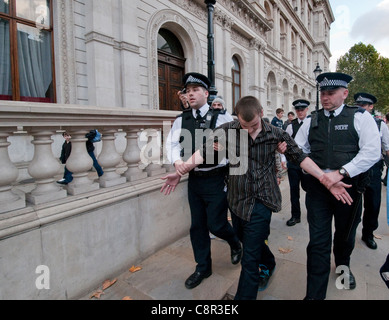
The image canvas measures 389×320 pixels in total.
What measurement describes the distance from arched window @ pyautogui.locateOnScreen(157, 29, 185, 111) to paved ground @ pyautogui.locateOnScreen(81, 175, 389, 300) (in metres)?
7.67

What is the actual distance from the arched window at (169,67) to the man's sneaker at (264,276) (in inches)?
327

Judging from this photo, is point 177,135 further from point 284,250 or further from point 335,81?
point 284,250

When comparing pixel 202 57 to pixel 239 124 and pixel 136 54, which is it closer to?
pixel 136 54

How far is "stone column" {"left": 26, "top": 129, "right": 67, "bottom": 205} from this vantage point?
222cm

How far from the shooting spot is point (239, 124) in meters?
2.20

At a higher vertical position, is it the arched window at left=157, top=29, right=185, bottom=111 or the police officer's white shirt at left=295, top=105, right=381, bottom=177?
the arched window at left=157, top=29, right=185, bottom=111

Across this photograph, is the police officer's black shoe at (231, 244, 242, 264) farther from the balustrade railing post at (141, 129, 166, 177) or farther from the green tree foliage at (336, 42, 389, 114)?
the green tree foliage at (336, 42, 389, 114)

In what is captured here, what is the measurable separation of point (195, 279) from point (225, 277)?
1.26 ft

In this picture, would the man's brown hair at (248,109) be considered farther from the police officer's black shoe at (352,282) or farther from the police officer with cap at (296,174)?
the police officer with cap at (296,174)

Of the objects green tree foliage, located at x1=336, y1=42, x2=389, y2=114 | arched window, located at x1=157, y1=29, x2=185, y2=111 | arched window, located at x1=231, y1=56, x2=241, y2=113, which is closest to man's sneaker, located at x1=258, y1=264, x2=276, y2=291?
arched window, located at x1=157, y1=29, x2=185, y2=111

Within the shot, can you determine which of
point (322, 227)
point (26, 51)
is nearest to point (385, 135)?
point (322, 227)

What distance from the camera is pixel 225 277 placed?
2699mm

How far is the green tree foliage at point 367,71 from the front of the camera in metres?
30.2

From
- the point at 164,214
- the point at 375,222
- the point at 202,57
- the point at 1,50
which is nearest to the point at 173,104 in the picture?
the point at 202,57
